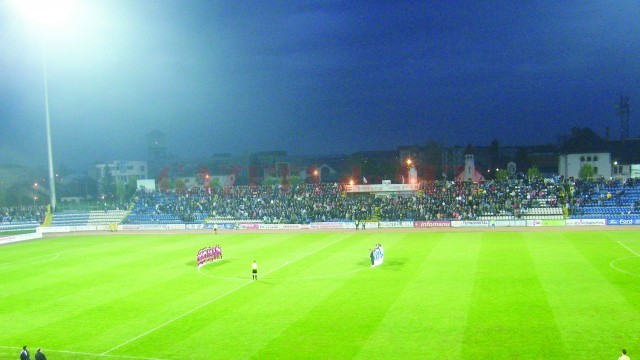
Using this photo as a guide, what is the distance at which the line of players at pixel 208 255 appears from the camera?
32.8 metres

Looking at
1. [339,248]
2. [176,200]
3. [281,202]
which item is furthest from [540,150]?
[339,248]

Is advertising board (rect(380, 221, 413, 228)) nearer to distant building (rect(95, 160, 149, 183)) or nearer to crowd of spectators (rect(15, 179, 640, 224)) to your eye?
crowd of spectators (rect(15, 179, 640, 224))

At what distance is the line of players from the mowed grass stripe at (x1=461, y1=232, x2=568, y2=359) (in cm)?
1658

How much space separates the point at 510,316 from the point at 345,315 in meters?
6.04

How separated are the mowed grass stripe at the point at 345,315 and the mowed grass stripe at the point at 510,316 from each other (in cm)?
321

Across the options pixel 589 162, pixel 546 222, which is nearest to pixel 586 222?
pixel 546 222

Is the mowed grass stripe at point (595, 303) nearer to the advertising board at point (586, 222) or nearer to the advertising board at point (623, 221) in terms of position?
the advertising board at point (586, 222)

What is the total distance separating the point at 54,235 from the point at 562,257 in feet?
172

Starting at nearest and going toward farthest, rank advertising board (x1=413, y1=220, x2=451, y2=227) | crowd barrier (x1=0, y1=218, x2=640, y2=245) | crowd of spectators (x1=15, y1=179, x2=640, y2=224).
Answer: crowd barrier (x1=0, y1=218, x2=640, y2=245), advertising board (x1=413, y1=220, x2=451, y2=227), crowd of spectators (x1=15, y1=179, x2=640, y2=224)

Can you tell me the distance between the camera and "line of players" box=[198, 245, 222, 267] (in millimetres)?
32844

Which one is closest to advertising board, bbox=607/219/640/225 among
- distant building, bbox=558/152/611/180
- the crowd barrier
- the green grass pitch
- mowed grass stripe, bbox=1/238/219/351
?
the crowd barrier

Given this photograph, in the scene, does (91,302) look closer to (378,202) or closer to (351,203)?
(351,203)

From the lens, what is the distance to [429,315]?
19656 millimetres

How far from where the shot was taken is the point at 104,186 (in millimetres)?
111250
